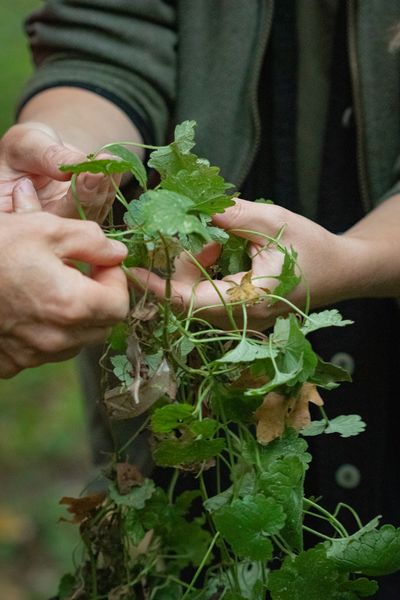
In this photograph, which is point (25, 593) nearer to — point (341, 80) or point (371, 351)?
point (371, 351)

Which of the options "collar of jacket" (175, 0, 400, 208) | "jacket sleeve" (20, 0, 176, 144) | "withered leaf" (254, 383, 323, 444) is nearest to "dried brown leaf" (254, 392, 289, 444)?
"withered leaf" (254, 383, 323, 444)

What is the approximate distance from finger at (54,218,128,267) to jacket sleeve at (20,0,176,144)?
55cm

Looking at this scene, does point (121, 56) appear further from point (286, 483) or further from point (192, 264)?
point (286, 483)

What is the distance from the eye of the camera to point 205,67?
1.35 metres

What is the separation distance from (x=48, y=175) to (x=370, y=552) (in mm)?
481

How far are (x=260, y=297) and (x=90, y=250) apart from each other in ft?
0.49

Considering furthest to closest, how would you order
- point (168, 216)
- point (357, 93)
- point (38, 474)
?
point (38, 474) → point (357, 93) → point (168, 216)

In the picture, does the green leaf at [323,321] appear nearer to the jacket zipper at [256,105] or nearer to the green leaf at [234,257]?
the green leaf at [234,257]

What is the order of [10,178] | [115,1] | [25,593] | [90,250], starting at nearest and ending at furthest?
[90,250] < [10,178] < [115,1] < [25,593]

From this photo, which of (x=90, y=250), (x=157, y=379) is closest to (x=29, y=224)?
(x=90, y=250)

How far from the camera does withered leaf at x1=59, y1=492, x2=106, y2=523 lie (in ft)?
3.09

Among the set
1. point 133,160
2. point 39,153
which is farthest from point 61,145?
point 133,160

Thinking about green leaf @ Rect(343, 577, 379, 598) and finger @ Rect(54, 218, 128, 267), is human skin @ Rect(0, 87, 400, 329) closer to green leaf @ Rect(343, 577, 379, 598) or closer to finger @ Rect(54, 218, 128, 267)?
finger @ Rect(54, 218, 128, 267)

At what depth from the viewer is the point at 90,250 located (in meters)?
0.78
